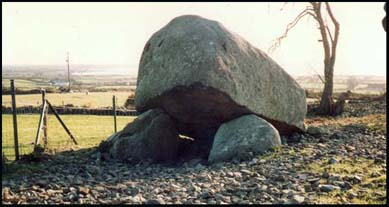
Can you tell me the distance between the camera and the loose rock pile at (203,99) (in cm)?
1436

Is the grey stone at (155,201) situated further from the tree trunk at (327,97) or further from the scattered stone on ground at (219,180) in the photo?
the tree trunk at (327,97)

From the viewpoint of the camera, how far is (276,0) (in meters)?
29.7

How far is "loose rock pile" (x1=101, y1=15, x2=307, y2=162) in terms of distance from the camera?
14.4 meters

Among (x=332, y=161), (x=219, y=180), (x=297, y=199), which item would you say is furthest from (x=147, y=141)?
(x=297, y=199)

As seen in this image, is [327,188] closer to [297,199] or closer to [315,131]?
[297,199]

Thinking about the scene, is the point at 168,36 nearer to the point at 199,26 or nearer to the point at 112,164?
the point at 199,26

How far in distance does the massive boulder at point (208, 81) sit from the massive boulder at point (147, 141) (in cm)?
55

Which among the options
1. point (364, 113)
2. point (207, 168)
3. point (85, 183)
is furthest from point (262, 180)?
point (364, 113)

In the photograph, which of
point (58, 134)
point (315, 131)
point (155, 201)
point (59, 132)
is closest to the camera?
point (155, 201)

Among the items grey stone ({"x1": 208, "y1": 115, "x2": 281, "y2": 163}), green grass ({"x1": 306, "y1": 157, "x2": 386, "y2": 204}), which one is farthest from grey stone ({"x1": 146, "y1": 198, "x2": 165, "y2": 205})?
grey stone ({"x1": 208, "y1": 115, "x2": 281, "y2": 163})

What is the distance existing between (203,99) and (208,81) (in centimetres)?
73

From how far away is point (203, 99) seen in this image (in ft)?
48.4

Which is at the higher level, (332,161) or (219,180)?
(332,161)

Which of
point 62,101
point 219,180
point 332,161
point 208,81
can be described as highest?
point 208,81
